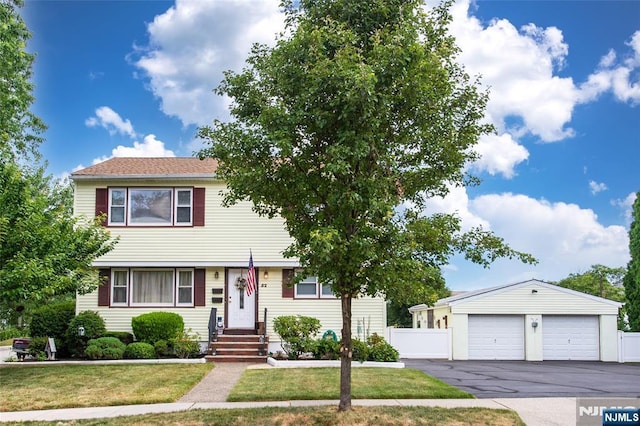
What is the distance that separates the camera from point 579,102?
18.5 m

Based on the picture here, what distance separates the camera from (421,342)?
74.4ft

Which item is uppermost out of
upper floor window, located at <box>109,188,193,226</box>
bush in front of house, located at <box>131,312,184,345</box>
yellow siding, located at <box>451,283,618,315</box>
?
upper floor window, located at <box>109,188,193,226</box>

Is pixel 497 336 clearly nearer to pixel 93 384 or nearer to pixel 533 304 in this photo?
pixel 533 304

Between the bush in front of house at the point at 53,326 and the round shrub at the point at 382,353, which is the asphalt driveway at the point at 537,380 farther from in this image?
the bush in front of house at the point at 53,326

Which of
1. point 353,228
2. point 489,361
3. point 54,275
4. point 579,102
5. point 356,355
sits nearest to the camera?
point 353,228

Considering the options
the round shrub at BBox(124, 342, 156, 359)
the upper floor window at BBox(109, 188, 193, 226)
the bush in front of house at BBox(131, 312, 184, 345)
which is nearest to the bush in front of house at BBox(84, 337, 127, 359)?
the round shrub at BBox(124, 342, 156, 359)

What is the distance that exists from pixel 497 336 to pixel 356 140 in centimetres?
1715

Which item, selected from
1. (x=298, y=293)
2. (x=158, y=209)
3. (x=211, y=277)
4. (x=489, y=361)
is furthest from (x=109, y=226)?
(x=489, y=361)

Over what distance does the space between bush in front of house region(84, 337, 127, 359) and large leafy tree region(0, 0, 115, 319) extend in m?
1.98

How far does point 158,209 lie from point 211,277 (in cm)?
294

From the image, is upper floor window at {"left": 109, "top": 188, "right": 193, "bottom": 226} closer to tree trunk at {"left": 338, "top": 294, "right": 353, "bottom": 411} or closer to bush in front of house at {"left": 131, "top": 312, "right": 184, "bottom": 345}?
bush in front of house at {"left": 131, "top": 312, "right": 184, "bottom": 345}

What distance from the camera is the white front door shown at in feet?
66.1

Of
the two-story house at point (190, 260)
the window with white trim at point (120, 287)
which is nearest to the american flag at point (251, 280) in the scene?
the two-story house at point (190, 260)

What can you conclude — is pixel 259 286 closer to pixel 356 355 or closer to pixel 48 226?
pixel 356 355
